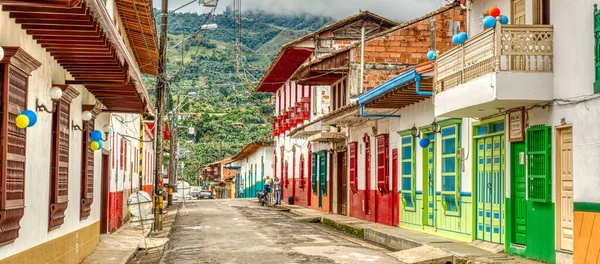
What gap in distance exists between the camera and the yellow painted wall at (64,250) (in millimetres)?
10320

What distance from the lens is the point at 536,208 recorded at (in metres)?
13.7

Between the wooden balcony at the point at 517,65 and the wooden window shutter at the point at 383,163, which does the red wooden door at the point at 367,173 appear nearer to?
the wooden window shutter at the point at 383,163

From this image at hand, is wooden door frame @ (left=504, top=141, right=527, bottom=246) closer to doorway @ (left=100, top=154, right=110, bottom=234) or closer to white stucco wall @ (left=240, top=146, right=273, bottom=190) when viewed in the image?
doorway @ (left=100, top=154, right=110, bottom=234)

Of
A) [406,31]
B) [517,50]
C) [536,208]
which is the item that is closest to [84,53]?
[517,50]

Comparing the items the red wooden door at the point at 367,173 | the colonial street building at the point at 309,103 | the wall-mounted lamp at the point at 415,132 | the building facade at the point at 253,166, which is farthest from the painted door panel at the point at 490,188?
the building facade at the point at 253,166

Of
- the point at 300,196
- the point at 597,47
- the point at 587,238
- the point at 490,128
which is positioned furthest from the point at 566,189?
the point at 300,196

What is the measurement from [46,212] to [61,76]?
2.25 m

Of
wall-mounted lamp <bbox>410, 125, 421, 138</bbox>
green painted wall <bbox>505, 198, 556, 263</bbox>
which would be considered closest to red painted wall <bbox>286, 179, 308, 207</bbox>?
wall-mounted lamp <bbox>410, 125, 421, 138</bbox>

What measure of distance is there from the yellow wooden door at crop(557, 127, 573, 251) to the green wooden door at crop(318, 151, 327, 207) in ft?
69.6

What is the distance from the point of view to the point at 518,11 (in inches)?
583

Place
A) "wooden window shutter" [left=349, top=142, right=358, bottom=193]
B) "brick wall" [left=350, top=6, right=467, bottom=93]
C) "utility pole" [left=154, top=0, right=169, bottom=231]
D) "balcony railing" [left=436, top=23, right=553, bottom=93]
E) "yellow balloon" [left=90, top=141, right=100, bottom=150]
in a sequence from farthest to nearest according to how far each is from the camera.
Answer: "wooden window shutter" [left=349, top=142, right=358, bottom=193]
"brick wall" [left=350, top=6, right=467, bottom=93]
"utility pole" [left=154, top=0, right=169, bottom=231]
"yellow balloon" [left=90, top=141, right=100, bottom=150]
"balcony railing" [left=436, top=23, right=553, bottom=93]

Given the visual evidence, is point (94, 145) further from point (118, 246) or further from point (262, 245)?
point (262, 245)

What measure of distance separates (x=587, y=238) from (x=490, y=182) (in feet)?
16.1

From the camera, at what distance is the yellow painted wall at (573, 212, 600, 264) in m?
11.3
